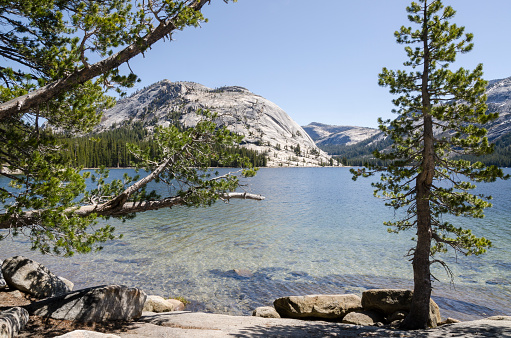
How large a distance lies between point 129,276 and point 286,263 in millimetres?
10645

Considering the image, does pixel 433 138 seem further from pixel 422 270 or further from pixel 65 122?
pixel 65 122

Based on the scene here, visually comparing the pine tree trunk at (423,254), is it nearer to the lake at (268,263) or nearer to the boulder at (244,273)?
the lake at (268,263)

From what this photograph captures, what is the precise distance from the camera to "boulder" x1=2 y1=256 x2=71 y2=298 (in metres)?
11.9

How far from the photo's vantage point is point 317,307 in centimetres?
1299

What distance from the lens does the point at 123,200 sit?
860 cm

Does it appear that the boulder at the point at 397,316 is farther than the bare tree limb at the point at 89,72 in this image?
Yes

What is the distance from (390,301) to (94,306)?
11534 mm

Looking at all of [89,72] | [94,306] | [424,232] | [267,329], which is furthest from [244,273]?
[89,72]

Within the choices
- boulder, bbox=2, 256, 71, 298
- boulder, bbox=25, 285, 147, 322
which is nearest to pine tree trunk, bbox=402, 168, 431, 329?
boulder, bbox=25, 285, 147, 322

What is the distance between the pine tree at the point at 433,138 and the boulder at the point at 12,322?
10767 millimetres

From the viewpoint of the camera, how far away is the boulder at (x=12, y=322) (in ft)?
24.3

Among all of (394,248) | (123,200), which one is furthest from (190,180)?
(394,248)

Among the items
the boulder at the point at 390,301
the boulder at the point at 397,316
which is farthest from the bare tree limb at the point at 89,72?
the boulder at the point at 397,316

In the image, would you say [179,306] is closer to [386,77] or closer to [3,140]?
[3,140]
